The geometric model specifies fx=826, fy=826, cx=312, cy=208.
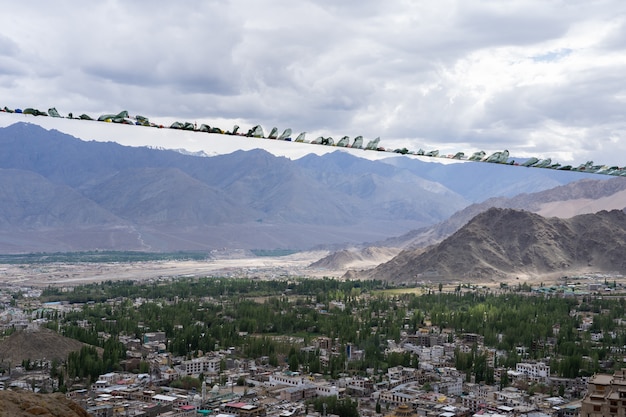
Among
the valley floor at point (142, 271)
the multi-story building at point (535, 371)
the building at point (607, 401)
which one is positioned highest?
the building at point (607, 401)

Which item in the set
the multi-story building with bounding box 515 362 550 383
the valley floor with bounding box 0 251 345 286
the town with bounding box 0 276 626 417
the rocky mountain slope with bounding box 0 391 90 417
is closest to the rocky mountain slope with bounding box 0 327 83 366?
the town with bounding box 0 276 626 417

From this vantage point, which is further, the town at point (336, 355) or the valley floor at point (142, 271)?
the valley floor at point (142, 271)

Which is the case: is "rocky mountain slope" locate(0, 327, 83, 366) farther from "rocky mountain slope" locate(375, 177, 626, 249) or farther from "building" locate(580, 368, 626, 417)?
"rocky mountain slope" locate(375, 177, 626, 249)

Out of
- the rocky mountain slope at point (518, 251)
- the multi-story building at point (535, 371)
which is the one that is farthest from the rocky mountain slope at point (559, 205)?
the multi-story building at point (535, 371)

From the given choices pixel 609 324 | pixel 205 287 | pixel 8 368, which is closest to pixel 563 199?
pixel 205 287

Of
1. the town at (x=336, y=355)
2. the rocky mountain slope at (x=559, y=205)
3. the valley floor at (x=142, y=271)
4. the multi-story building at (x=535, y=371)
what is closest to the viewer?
the town at (x=336, y=355)

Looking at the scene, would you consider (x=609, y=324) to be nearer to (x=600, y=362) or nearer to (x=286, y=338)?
(x=600, y=362)

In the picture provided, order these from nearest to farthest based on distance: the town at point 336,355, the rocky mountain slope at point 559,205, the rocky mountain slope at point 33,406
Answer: the rocky mountain slope at point 33,406
the town at point 336,355
the rocky mountain slope at point 559,205

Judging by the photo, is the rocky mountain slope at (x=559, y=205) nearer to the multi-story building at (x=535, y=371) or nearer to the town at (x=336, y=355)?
the town at (x=336, y=355)
